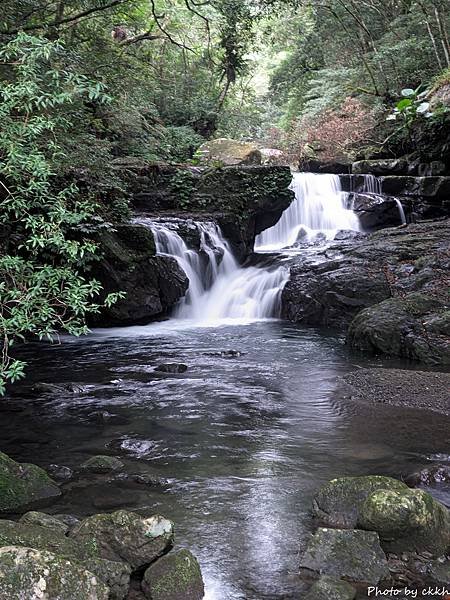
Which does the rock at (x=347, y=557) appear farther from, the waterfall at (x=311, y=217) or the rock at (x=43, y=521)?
the waterfall at (x=311, y=217)

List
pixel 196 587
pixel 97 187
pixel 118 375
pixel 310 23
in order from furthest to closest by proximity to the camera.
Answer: pixel 310 23 < pixel 97 187 < pixel 118 375 < pixel 196 587

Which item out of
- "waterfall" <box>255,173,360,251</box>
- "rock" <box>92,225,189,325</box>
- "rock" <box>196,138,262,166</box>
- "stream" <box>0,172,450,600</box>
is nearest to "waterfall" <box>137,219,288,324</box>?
"rock" <box>92,225,189,325</box>

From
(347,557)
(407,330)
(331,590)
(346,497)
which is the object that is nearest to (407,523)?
(347,557)

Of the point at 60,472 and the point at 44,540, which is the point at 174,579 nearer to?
the point at 44,540

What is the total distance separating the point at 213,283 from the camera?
14.7m

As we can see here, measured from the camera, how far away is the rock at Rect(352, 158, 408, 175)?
19484 millimetres

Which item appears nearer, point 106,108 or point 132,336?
point 132,336

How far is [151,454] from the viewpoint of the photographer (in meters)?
5.62

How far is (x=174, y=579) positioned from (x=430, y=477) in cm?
253

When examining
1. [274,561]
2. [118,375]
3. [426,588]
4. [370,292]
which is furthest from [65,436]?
[370,292]

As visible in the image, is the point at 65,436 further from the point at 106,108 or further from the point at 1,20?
the point at 106,108

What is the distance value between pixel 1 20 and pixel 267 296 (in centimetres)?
855

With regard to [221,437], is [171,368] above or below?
above

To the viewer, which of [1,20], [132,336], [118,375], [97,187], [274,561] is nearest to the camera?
[274,561]
